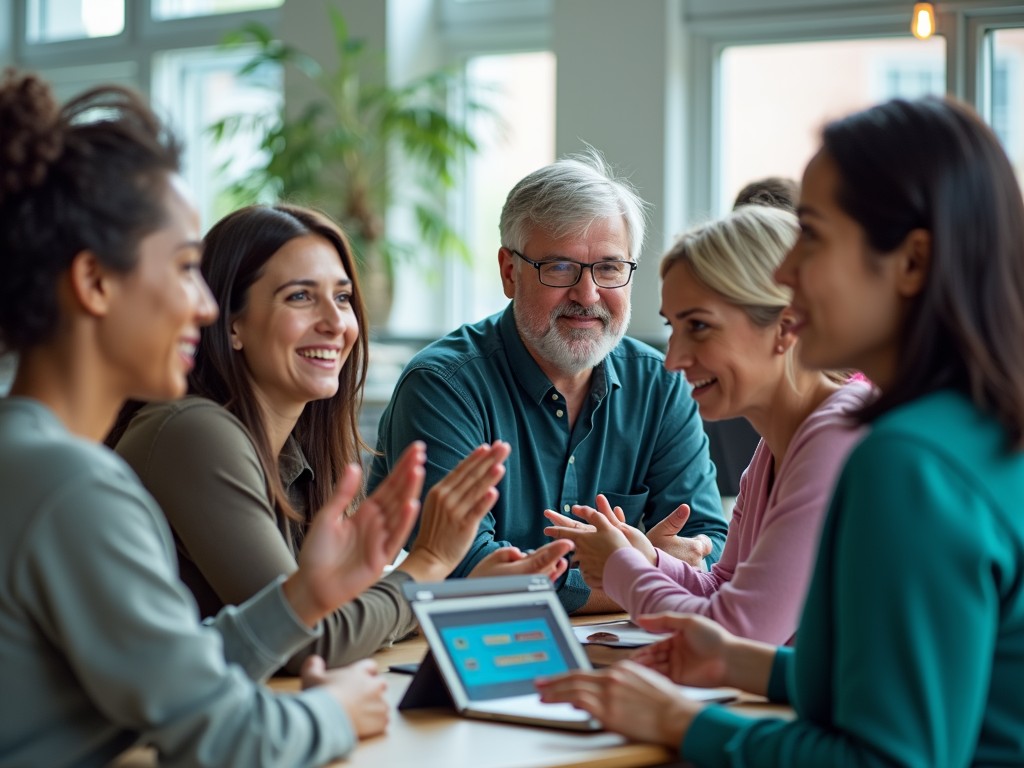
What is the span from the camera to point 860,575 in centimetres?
129

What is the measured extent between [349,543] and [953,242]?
2.66 ft

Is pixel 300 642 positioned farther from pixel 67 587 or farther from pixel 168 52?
pixel 168 52

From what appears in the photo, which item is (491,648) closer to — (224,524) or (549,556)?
(549,556)

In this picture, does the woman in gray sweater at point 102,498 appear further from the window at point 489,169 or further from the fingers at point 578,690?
the window at point 489,169

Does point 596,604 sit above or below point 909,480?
below

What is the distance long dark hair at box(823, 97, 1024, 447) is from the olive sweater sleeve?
86 cm

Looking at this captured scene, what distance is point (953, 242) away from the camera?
1.36 meters

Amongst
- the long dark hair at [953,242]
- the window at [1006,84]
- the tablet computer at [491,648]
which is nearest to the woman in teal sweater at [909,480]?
the long dark hair at [953,242]

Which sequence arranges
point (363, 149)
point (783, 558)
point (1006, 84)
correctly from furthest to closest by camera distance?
point (363, 149) → point (1006, 84) → point (783, 558)

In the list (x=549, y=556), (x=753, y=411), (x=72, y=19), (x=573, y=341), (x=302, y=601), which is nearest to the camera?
(x=302, y=601)

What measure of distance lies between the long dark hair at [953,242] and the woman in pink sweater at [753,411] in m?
0.47

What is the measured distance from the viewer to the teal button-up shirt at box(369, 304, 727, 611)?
2.66 metres

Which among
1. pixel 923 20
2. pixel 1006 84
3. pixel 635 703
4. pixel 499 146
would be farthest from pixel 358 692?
pixel 499 146

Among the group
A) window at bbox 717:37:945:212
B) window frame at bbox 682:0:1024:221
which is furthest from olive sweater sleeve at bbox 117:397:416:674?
window at bbox 717:37:945:212
